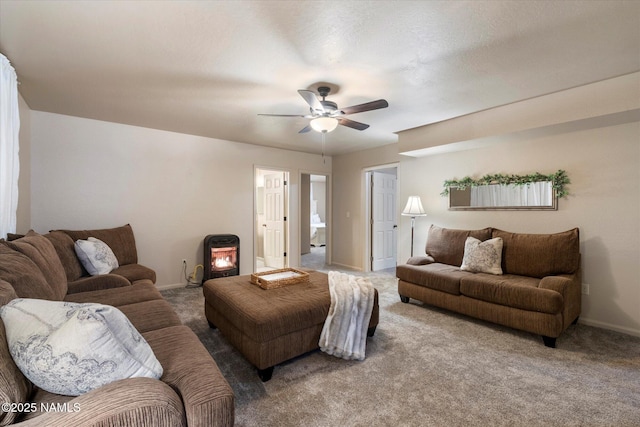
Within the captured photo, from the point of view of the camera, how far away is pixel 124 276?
10.1 ft

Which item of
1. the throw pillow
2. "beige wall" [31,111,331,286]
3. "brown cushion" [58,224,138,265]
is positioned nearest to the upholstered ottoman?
the throw pillow

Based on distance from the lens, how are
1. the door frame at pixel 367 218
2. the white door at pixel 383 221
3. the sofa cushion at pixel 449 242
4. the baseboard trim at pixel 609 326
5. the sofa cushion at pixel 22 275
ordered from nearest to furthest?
1. the sofa cushion at pixel 22 275
2. the baseboard trim at pixel 609 326
3. the sofa cushion at pixel 449 242
4. the door frame at pixel 367 218
5. the white door at pixel 383 221

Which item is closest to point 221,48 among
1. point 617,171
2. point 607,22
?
point 607,22

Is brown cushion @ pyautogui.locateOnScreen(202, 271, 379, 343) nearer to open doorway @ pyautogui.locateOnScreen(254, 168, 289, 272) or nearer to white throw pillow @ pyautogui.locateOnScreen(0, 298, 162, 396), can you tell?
white throw pillow @ pyautogui.locateOnScreen(0, 298, 162, 396)

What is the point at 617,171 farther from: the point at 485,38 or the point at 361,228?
the point at 361,228

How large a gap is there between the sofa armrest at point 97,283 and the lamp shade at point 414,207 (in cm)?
377

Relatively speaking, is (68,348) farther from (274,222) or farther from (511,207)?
(274,222)

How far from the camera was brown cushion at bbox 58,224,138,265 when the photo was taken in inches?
138

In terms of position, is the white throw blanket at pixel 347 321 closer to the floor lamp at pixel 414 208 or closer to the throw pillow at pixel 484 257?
the throw pillow at pixel 484 257

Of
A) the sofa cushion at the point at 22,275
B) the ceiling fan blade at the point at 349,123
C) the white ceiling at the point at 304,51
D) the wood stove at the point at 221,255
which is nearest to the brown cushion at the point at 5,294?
the sofa cushion at the point at 22,275

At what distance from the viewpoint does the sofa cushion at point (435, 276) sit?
3281 millimetres

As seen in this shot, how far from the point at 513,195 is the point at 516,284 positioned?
4.55ft

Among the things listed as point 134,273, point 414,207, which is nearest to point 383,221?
point 414,207

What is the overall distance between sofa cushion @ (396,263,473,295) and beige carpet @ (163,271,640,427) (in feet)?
1.63
